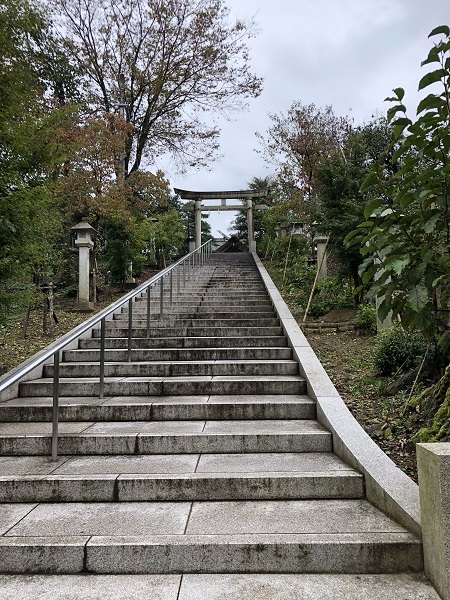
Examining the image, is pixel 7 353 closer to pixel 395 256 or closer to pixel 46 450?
pixel 46 450

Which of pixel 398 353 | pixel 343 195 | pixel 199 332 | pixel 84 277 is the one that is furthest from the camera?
pixel 84 277

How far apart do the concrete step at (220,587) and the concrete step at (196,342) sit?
3212 mm

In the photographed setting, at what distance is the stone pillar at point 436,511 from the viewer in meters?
1.77

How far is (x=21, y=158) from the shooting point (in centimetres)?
384

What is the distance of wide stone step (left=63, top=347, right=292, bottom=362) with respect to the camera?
4734mm

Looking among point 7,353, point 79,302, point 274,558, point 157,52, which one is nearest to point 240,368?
point 274,558

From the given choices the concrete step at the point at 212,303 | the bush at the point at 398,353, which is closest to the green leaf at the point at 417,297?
the bush at the point at 398,353

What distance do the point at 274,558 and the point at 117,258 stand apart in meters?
8.34

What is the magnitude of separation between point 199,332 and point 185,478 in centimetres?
311

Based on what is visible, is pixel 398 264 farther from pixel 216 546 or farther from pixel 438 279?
pixel 216 546

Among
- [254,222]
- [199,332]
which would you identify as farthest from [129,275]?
[254,222]

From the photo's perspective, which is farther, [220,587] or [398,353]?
[398,353]

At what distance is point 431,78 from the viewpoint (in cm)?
199

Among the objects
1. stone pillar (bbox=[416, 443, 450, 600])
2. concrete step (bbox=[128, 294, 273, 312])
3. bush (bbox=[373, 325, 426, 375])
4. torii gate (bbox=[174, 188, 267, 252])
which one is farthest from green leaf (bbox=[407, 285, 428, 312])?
torii gate (bbox=[174, 188, 267, 252])
